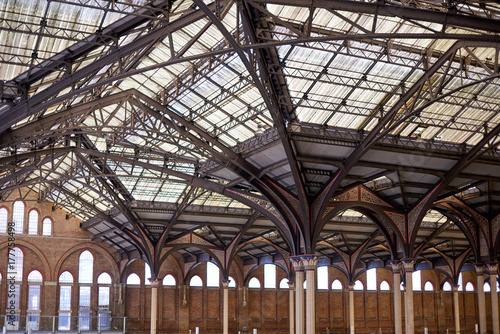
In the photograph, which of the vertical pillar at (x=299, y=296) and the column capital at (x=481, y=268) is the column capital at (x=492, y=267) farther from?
the vertical pillar at (x=299, y=296)

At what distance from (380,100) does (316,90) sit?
148 inches

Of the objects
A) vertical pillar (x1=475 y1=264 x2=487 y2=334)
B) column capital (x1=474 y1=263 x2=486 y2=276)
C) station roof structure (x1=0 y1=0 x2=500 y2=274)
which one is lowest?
vertical pillar (x1=475 y1=264 x2=487 y2=334)

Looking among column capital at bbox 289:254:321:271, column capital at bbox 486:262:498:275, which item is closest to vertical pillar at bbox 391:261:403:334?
column capital at bbox 486:262:498:275

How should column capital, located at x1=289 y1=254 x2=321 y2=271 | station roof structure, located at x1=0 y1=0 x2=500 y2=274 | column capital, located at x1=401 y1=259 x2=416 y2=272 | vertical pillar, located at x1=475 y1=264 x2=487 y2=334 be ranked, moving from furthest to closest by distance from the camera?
vertical pillar, located at x1=475 y1=264 x2=487 y2=334 → column capital, located at x1=401 y1=259 x2=416 y2=272 → column capital, located at x1=289 y1=254 x2=321 y2=271 → station roof structure, located at x1=0 y1=0 x2=500 y2=274

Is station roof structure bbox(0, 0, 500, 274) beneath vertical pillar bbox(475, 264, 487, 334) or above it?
above

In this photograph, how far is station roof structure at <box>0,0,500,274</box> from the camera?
72.1ft

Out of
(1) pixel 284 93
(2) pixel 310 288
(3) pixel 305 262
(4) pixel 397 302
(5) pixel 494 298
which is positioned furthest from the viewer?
(4) pixel 397 302

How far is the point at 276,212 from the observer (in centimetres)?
3756

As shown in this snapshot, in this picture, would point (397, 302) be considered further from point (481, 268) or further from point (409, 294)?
point (481, 268)

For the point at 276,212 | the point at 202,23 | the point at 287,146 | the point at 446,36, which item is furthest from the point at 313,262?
the point at 446,36

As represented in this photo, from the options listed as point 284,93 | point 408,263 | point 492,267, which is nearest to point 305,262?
point 408,263

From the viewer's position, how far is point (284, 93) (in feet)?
93.6

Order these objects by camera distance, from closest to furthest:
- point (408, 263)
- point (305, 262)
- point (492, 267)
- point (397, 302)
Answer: point (305, 262) → point (408, 263) → point (397, 302) → point (492, 267)

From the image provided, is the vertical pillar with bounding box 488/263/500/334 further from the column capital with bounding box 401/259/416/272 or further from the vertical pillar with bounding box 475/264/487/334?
the column capital with bounding box 401/259/416/272
